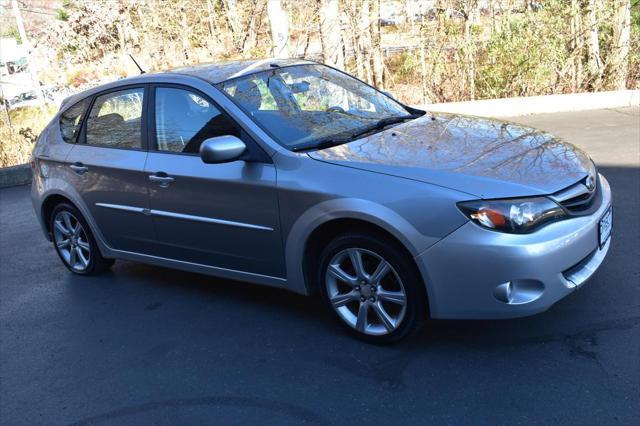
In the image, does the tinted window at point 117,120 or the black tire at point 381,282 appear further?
the tinted window at point 117,120

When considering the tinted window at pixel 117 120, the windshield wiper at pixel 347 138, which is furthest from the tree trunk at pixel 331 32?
the windshield wiper at pixel 347 138

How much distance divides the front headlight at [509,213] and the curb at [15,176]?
8550mm

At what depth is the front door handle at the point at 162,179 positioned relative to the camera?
14.6 ft

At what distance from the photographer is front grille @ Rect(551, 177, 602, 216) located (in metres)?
3.46

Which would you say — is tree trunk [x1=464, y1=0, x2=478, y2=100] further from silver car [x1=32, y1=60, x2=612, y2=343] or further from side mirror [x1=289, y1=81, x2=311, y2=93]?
side mirror [x1=289, y1=81, x2=311, y2=93]

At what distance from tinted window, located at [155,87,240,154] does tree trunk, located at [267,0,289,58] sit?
6635 millimetres

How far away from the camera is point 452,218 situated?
3342 mm

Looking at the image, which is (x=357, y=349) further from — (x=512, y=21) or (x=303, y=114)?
(x=512, y=21)

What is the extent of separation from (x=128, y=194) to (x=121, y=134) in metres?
0.50

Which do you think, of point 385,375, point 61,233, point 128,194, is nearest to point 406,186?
point 385,375

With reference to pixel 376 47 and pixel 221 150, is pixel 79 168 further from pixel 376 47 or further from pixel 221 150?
pixel 376 47

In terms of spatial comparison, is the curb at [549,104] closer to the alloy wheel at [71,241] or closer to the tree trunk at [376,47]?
the tree trunk at [376,47]

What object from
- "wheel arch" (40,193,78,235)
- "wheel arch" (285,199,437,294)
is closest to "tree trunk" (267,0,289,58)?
"wheel arch" (40,193,78,235)

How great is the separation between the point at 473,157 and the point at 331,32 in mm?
8019
